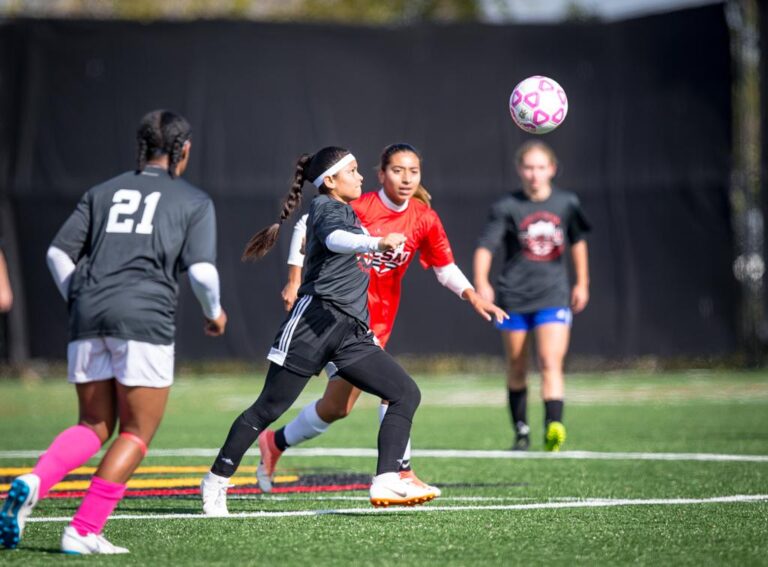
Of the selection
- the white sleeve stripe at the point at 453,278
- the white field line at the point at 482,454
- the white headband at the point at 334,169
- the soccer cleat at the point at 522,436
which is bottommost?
the white field line at the point at 482,454

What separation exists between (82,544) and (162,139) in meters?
1.76

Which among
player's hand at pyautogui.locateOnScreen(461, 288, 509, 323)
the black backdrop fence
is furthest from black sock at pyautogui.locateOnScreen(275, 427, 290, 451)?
the black backdrop fence

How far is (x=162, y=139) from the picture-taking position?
562 centimetres

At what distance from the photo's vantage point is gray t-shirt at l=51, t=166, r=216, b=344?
5355 millimetres

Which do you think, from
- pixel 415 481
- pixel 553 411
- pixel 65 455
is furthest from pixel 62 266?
pixel 553 411

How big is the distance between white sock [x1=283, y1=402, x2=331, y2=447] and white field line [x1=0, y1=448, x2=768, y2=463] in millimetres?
1952

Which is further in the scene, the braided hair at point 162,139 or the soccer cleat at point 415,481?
the soccer cleat at point 415,481

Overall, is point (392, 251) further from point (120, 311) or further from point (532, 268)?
point (532, 268)

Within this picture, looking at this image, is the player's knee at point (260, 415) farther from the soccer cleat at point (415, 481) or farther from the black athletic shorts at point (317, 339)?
the soccer cleat at point (415, 481)

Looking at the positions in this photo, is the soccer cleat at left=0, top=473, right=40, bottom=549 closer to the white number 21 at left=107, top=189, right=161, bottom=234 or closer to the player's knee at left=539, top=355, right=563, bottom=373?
the white number 21 at left=107, top=189, right=161, bottom=234

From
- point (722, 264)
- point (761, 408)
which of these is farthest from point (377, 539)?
point (722, 264)

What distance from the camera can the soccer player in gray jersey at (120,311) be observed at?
5281 mm

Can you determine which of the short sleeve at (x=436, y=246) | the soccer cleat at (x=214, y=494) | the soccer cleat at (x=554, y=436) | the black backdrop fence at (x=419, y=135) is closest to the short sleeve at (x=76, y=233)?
the soccer cleat at (x=214, y=494)

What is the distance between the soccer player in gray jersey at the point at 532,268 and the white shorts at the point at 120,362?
Result: 4608 millimetres
